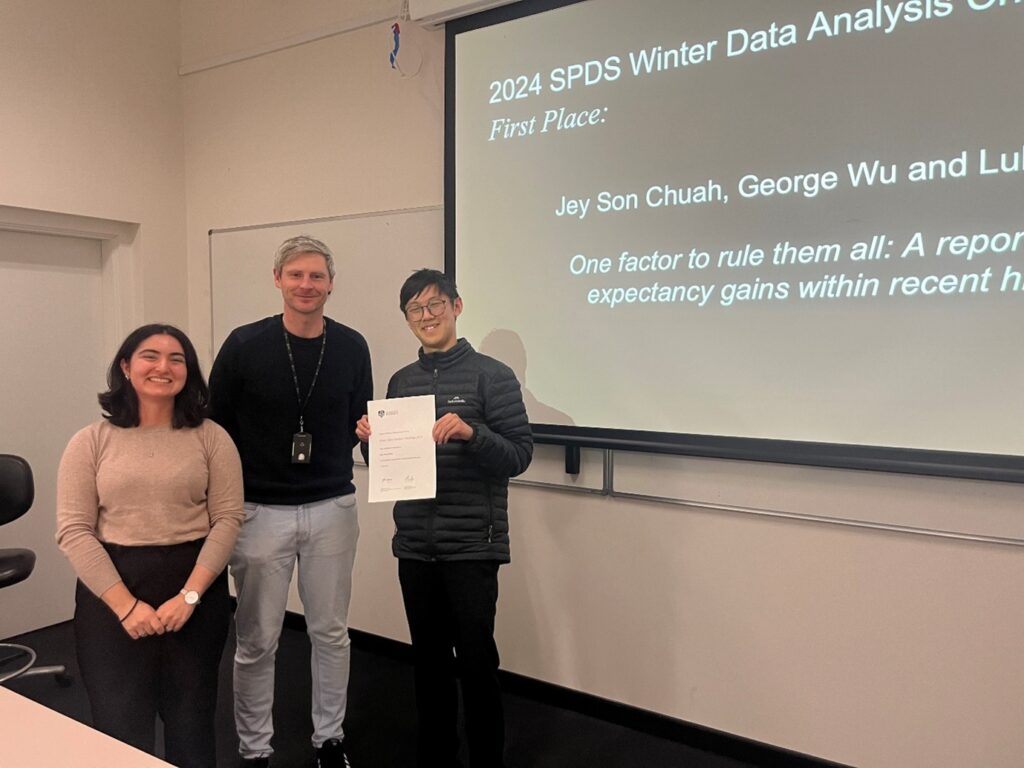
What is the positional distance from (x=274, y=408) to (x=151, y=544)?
51cm

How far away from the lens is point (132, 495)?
1.74 m

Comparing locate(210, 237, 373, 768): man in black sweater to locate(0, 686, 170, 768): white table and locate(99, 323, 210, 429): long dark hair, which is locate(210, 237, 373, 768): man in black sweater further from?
locate(0, 686, 170, 768): white table

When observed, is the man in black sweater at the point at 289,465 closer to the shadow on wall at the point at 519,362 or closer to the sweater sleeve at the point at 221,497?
the sweater sleeve at the point at 221,497

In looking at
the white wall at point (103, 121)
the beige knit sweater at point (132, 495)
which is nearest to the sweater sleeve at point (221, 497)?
the beige knit sweater at point (132, 495)

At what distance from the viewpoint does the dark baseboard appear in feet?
7.59

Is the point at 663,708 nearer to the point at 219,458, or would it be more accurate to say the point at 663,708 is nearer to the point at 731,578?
the point at 731,578

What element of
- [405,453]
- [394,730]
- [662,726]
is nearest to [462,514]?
[405,453]

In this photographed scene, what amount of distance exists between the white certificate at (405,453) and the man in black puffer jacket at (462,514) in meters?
0.07

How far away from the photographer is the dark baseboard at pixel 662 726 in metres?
2.31

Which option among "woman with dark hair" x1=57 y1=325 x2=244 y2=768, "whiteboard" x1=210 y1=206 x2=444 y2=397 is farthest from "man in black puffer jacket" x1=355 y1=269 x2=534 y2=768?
"whiteboard" x1=210 y1=206 x2=444 y2=397

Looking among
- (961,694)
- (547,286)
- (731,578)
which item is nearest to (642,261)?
(547,286)

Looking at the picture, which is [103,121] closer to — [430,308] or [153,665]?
[430,308]

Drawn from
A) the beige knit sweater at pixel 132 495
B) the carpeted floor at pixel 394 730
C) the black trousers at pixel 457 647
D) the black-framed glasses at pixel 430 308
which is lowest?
the carpeted floor at pixel 394 730

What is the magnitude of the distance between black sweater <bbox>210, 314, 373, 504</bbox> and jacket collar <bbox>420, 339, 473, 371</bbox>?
0.36 meters
